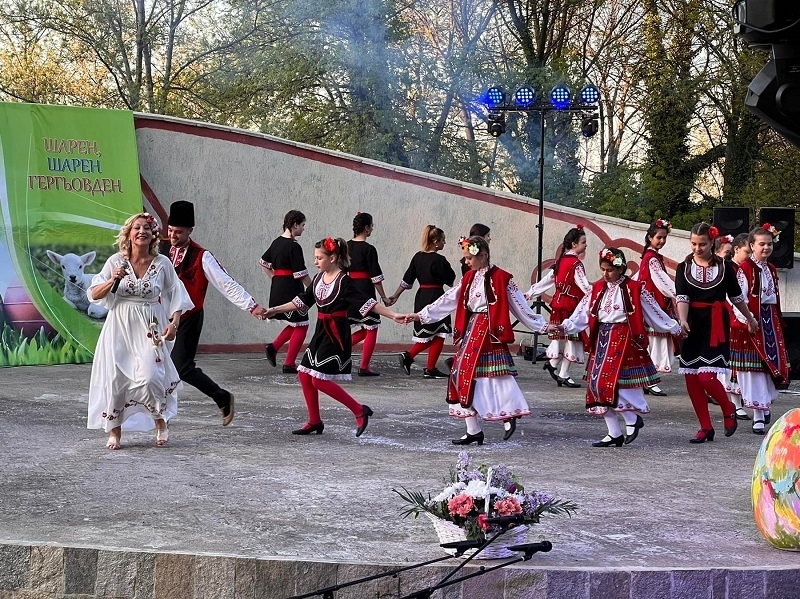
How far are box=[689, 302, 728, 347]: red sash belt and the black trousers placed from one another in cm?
375

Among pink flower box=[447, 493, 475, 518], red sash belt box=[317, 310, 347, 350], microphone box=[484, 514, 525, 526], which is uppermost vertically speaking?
red sash belt box=[317, 310, 347, 350]

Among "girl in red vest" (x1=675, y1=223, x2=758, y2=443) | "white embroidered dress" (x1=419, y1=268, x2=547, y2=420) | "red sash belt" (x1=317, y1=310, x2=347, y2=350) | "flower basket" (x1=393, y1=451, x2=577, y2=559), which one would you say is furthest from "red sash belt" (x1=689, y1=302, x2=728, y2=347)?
"flower basket" (x1=393, y1=451, x2=577, y2=559)

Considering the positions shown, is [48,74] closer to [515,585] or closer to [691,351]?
[691,351]

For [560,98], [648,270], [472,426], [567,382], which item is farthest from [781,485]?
[560,98]

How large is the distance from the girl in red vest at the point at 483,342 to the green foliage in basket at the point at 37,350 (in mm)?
6111

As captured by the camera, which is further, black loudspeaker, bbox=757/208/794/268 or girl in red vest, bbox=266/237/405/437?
black loudspeaker, bbox=757/208/794/268

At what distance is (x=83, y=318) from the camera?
13.7m

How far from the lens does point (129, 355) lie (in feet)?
27.3

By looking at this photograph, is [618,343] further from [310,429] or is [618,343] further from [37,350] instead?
[37,350]

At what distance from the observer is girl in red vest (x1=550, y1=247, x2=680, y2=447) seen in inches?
346

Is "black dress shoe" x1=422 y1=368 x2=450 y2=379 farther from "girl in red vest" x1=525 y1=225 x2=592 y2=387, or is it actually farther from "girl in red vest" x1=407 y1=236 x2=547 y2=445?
"girl in red vest" x1=407 y1=236 x2=547 y2=445

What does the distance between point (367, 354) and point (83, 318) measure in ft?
10.7

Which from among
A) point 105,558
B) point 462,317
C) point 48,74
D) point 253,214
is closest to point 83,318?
point 253,214

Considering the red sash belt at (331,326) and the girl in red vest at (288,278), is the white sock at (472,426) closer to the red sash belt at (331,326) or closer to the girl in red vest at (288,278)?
the red sash belt at (331,326)
